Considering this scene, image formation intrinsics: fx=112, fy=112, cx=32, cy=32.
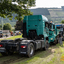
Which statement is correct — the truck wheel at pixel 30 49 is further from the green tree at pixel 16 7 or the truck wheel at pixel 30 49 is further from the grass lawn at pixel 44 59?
the green tree at pixel 16 7

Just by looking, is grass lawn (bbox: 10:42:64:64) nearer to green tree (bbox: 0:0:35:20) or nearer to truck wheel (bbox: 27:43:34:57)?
truck wheel (bbox: 27:43:34:57)

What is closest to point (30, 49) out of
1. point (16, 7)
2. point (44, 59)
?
point (44, 59)

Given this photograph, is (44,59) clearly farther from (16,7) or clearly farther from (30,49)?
(16,7)

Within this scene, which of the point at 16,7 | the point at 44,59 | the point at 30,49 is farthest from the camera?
the point at 16,7

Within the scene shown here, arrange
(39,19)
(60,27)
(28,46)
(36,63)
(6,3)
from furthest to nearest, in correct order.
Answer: (60,27)
(6,3)
(39,19)
(28,46)
(36,63)

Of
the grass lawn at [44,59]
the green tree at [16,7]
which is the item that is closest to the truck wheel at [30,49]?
the grass lawn at [44,59]

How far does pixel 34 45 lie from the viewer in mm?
8500

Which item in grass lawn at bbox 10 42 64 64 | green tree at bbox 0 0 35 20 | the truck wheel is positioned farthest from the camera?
green tree at bbox 0 0 35 20

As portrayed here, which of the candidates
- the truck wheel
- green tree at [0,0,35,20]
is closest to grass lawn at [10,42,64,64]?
the truck wheel

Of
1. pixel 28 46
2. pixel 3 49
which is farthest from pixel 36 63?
pixel 3 49

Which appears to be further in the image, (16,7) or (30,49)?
(16,7)

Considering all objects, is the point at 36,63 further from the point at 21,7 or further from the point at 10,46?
the point at 21,7

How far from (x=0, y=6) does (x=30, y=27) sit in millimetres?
6933

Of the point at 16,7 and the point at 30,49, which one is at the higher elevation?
the point at 16,7
